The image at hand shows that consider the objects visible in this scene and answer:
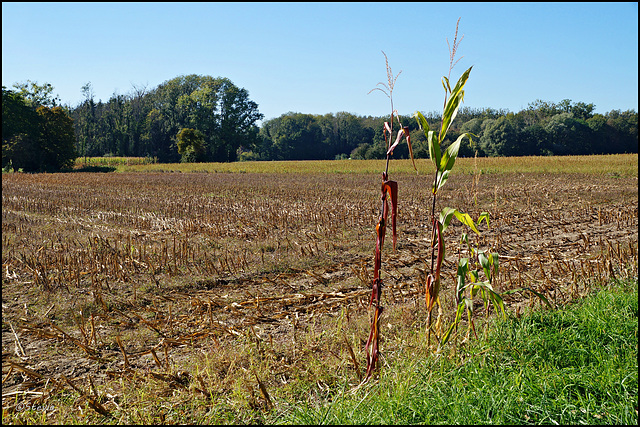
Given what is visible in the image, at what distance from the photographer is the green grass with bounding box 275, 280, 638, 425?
8.59ft

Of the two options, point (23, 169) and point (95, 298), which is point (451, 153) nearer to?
point (95, 298)

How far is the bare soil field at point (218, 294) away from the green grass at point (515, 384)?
39 centimetres

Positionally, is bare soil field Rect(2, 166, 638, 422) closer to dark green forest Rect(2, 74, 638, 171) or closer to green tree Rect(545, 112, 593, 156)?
dark green forest Rect(2, 74, 638, 171)

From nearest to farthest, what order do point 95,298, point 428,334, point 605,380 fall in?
point 605,380 → point 428,334 → point 95,298

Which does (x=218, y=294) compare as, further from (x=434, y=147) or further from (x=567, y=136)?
(x=567, y=136)

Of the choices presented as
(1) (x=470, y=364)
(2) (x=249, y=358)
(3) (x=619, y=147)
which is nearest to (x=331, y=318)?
(2) (x=249, y=358)

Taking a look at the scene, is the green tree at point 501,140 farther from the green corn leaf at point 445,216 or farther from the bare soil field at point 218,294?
the green corn leaf at point 445,216

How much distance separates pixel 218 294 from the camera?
5648mm

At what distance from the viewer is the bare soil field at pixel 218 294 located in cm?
336

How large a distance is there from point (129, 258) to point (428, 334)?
533cm

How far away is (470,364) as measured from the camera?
3.22 metres

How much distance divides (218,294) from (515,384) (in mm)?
3756

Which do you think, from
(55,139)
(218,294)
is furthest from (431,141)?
(55,139)

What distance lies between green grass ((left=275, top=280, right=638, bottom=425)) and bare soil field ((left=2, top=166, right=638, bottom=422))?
39cm
